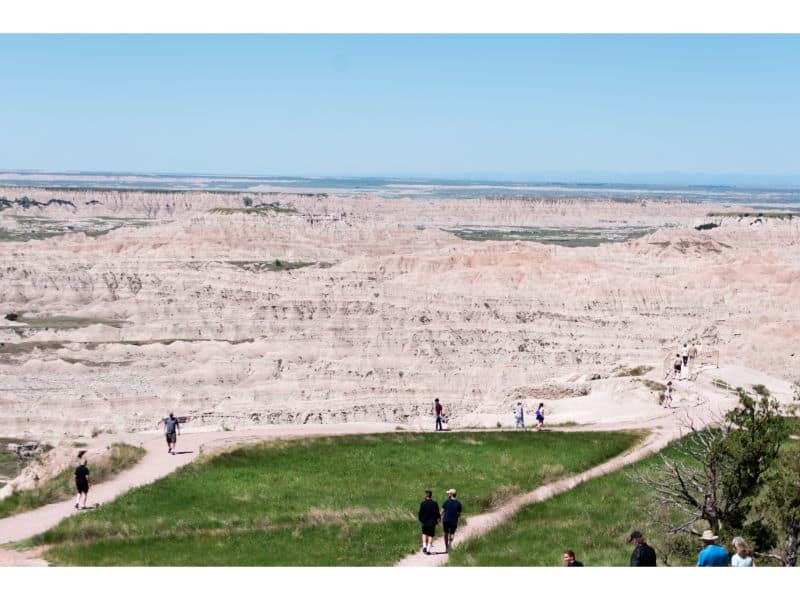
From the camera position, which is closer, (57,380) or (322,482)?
(322,482)

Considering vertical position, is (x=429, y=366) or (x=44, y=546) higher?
(x=44, y=546)

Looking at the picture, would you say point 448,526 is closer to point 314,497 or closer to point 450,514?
point 450,514

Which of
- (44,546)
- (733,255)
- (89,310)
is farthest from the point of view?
(733,255)

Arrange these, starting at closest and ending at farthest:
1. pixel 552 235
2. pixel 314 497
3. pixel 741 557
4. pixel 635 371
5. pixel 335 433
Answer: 1. pixel 741 557
2. pixel 314 497
3. pixel 335 433
4. pixel 635 371
5. pixel 552 235

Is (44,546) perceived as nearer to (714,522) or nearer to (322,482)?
(322,482)

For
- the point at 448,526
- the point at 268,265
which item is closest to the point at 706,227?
the point at 268,265

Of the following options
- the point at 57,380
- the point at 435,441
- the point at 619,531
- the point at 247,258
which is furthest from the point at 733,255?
the point at 619,531

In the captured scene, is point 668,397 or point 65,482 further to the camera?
point 668,397
